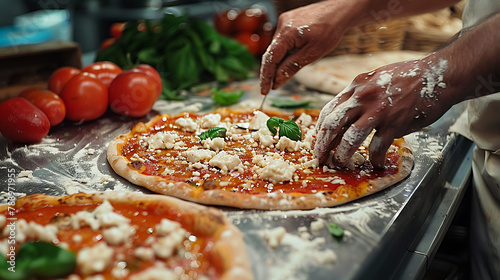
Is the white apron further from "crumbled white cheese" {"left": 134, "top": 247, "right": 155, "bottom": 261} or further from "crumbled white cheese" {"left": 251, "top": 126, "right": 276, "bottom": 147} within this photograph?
"crumbled white cheese" {"left": 134, "top": 247, "right": 155, "bottom": 261}

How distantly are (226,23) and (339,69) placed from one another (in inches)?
39.1

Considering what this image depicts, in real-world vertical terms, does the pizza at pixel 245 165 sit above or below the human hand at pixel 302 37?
below

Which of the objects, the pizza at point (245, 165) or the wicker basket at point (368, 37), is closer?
the pizza at point (245, 165)

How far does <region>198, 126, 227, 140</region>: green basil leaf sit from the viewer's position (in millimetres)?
1822

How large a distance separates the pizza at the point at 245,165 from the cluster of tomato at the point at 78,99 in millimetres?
220

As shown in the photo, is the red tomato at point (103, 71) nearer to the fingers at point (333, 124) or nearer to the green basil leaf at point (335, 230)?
the fingers at point (333, 124)

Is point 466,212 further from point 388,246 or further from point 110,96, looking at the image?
point 110,96

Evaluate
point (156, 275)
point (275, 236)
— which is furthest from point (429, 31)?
point (156, 275)

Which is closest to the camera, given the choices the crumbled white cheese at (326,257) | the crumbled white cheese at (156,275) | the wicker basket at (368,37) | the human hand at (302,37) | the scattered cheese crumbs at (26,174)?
the crumbled white cheese at (156,275)

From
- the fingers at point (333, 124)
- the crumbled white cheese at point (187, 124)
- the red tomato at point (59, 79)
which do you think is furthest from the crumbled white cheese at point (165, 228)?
the red tomato at point (59, 79)

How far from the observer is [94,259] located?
1.04 metres

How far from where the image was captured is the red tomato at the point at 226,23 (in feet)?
10.9

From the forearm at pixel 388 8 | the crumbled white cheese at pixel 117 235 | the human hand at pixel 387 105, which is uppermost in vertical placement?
the forearm at pixel 388 8

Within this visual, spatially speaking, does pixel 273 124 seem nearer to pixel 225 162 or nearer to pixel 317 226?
pixel 225 162
